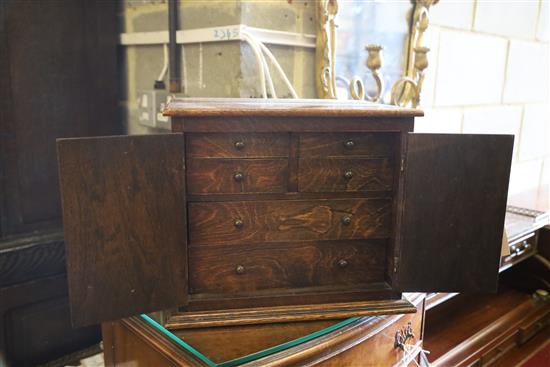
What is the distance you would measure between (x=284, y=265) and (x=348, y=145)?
0.25m

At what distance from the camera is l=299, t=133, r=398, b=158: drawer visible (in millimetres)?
833

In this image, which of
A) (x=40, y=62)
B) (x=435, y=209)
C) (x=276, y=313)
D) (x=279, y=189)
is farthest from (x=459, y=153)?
(x=40, y=62)

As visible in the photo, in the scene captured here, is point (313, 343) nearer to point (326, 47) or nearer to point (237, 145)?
point (237, 145)

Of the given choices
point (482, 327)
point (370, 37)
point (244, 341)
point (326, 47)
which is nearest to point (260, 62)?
point (326, 47)

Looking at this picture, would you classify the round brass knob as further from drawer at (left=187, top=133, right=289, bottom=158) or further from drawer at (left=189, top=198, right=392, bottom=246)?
drawer at (left=187, top=133, right=289, bottom=158)

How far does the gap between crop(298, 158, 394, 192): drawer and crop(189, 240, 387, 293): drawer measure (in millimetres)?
110

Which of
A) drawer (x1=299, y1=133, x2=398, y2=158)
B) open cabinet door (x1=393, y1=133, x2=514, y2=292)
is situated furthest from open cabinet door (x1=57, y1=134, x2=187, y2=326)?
open cabinet door (x1=393, y1=133, x2=514, y2=292)

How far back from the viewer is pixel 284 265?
2.86 ft

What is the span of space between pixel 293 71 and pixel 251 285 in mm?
734

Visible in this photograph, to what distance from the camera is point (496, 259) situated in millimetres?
906

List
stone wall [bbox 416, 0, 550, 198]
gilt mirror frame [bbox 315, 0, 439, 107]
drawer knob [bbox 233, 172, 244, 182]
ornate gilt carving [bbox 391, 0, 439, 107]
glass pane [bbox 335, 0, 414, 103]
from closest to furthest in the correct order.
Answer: drawer knob [bbox 233, 172, 244, 182]
gilt mirror frame [bbox 315, 0, 439, 107]
glass pane [bbox 335, 0, 414, 103]
ornate gilt carving [bbox 391, 0, 439, 107]
stone wall [bbox 416, 0, 550, 198]

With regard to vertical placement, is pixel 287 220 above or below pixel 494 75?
below

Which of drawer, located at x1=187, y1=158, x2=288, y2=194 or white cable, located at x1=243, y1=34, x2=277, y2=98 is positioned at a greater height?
white cable, located at x1=243, y1=34, x2=277, y2=98

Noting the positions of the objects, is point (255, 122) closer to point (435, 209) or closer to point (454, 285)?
point (435, 209)
